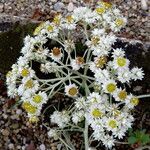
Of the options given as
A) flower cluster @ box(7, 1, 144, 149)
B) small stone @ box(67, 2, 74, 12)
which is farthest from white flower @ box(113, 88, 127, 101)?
small stone @ box(67, 2, 74, 12)

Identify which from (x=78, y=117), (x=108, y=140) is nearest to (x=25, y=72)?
(x=78, y=117)

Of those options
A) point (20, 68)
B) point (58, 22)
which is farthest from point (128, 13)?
point (20, 68)

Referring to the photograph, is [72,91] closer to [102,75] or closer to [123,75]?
[102,75]

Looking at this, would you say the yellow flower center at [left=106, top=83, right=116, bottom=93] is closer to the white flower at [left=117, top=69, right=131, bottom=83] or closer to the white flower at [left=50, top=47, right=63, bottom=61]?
the white flower at [left=117, top=69, right=131, bottom=83]

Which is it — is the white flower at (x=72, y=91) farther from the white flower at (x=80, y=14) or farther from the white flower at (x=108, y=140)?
the white flower at (x=80, y=14)

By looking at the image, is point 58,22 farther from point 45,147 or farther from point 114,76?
point 45,147
